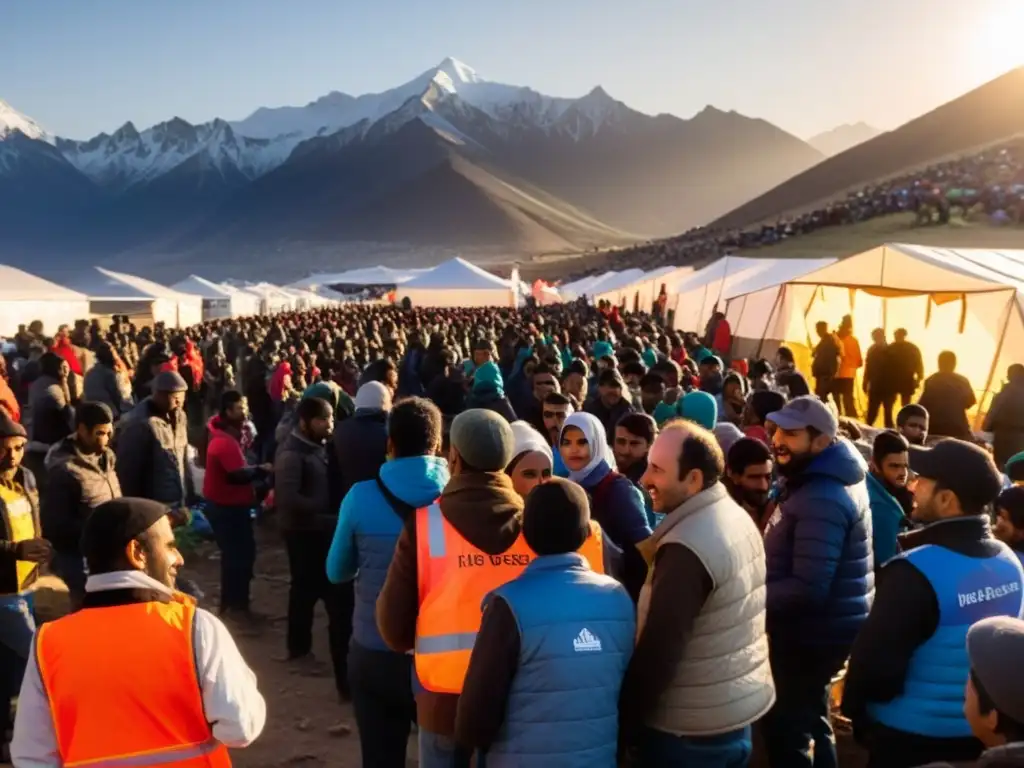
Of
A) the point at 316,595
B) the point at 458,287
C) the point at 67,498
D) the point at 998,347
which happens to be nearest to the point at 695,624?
the point at 67,498

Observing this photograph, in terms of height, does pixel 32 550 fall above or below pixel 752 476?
below

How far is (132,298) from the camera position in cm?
2762

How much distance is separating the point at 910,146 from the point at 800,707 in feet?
308

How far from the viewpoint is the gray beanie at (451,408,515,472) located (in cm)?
268

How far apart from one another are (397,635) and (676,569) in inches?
35.4

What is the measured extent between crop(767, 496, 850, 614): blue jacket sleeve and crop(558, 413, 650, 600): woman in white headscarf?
0.53m

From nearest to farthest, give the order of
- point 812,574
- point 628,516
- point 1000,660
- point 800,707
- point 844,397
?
point 1000,660 → point 812,574 → point 800,707 → point 628,516 → point 844,397

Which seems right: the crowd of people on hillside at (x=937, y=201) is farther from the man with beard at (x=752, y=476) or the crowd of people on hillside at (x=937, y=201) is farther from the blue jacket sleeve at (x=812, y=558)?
the blue jacket sleeve at (x=812, y=558)

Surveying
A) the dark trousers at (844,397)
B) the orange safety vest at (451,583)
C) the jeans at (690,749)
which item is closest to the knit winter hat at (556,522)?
the orange safety vest at (451,583)

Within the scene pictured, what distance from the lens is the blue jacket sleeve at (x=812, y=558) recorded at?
3.17 metres

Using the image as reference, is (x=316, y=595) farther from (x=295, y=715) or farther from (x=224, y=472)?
(x=224, y=472)

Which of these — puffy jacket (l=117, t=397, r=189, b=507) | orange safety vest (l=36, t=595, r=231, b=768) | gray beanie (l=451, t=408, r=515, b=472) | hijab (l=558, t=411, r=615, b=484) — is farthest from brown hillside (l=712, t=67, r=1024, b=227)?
orange safety vest (l=36, t=595, r=231, b=768)

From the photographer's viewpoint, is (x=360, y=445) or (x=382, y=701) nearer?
(x=382, y=701)

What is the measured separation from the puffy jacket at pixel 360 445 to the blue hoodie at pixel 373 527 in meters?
1.42
